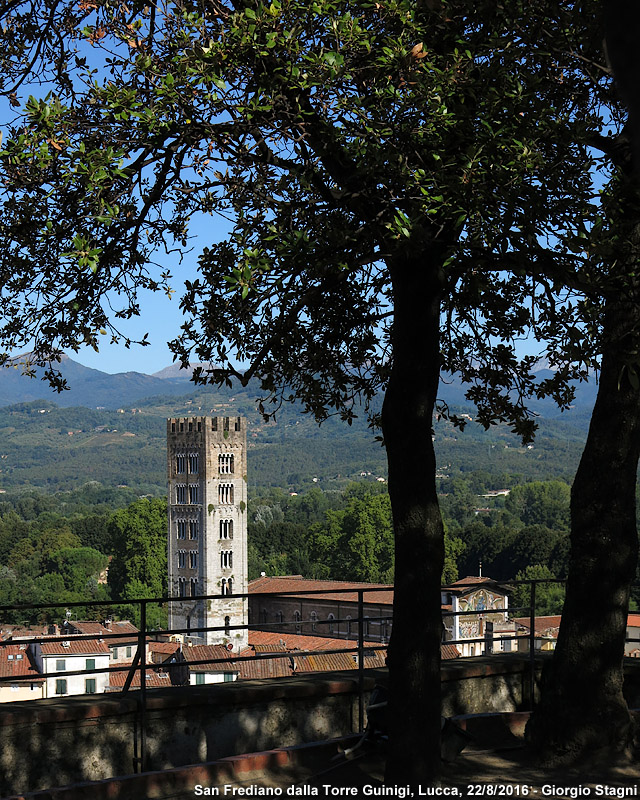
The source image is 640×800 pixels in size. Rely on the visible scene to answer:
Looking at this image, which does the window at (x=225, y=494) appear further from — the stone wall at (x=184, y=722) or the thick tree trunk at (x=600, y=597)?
the thick tree trunk at (x=600, y=597)

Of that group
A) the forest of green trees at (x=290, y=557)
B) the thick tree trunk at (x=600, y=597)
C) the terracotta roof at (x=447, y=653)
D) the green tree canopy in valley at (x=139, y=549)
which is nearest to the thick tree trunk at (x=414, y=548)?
the thick tree trunk at (x=600, y=597)

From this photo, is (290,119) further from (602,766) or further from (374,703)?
(602,766)

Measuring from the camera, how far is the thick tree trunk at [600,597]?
798 centimetres

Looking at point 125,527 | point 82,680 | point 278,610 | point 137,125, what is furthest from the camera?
point 125,527

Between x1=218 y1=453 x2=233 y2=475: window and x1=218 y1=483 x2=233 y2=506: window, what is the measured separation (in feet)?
4.36

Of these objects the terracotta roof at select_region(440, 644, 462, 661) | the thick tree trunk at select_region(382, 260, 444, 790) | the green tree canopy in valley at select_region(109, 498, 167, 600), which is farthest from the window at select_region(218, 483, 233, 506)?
the thick tree trunk at select_region(382, 260, 444, 790)

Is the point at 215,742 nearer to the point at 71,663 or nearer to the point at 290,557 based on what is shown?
the point at 71,663

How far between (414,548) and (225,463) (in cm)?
9284

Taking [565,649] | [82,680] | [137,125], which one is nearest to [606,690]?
[565,649]

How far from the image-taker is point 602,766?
25.6 ft

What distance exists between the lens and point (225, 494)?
99500mm

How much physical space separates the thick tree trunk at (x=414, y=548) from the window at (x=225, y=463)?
91726 mm

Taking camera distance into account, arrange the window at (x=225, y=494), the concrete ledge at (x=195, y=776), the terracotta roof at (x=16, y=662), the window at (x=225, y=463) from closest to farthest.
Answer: the concrete ledge at (x=195, y=776) < the terracotta roof at (x=16, y=662) < the window at (x=225, y=463) < the window at (x=225, y=494)

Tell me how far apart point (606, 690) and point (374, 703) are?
1946mm
